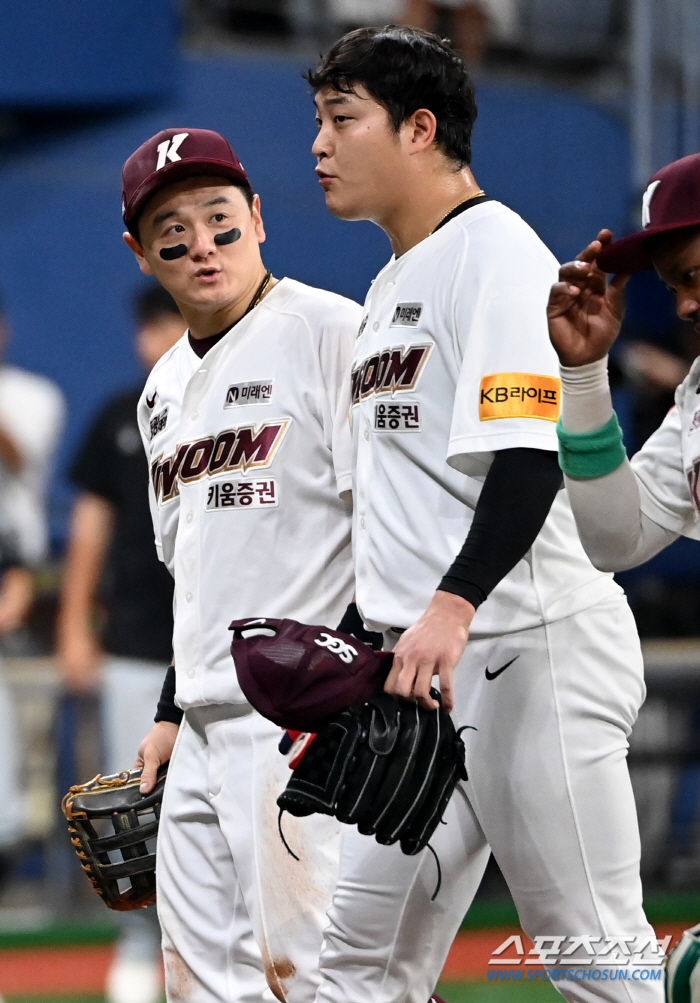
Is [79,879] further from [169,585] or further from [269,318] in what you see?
[269,318]

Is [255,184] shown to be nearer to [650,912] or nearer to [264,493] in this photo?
[650,912]

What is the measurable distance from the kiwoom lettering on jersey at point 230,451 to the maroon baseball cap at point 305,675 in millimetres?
555

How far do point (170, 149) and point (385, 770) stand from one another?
126cm

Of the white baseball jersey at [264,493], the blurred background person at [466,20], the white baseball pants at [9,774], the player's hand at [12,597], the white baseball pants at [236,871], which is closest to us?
the white baseball pants at [236,871]

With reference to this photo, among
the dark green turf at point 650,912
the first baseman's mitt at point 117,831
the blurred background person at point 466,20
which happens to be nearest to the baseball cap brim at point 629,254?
the first baseman's mitt at point 117,831

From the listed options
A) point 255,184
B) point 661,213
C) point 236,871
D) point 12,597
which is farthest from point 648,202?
point 255,184

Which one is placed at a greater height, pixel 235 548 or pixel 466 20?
pixel 466 20

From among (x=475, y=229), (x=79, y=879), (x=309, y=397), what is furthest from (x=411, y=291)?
(x=79, y=879)

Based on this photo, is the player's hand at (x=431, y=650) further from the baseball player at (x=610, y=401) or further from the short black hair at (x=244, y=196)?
the short black hair at (x=244, y=196)

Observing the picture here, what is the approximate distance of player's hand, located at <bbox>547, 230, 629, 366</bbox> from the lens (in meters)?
1.97

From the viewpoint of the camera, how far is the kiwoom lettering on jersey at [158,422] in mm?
2779

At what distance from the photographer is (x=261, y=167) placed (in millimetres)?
7391

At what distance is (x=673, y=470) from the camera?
83.9 inches

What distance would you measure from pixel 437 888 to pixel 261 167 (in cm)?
568
